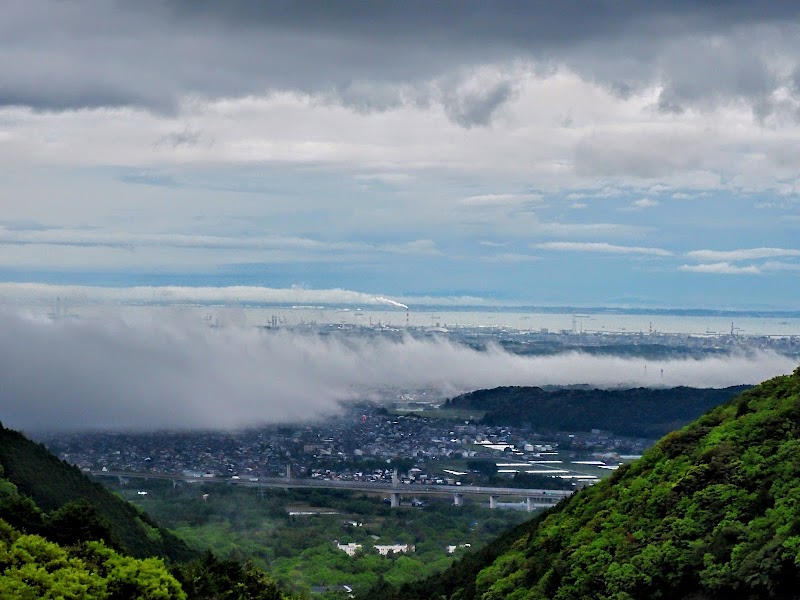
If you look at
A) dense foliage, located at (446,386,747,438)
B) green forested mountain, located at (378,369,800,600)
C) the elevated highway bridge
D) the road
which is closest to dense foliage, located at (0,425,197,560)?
green forested mountain, located at (378,369,800,600)

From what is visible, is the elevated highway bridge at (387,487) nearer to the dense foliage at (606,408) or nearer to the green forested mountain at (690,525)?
the dense foliage at (606,408)

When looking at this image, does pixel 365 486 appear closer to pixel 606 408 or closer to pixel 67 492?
pixel 606 408

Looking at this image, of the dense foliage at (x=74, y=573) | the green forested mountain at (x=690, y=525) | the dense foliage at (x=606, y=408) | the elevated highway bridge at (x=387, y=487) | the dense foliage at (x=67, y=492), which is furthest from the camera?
the dense foliage at (x=606, y=408)

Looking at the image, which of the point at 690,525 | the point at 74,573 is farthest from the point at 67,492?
the point at 690,525

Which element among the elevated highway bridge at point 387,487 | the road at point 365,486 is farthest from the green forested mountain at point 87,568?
the road at point 365,486

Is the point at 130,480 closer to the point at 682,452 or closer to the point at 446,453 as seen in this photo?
the point at 446,453

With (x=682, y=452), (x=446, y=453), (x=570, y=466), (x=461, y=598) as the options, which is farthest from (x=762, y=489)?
(x=446, y=453)
